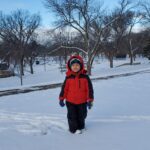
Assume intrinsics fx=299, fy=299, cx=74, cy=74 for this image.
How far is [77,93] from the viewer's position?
5.56 metres

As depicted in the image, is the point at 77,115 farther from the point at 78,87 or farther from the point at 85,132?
the point at 78,87

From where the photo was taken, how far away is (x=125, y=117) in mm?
6449

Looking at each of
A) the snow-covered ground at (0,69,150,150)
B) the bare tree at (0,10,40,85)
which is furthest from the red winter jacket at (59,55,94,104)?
the bare tree at (0,10,40,85)

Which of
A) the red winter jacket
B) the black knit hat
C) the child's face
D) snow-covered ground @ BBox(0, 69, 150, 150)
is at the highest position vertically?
the black knit hat

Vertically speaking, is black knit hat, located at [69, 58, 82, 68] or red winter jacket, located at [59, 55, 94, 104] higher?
black knit hat, located at [69, 58, 82, 68]

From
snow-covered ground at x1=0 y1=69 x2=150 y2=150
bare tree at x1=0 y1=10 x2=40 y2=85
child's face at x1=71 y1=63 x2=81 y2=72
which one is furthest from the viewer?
bare tree at x1=0 y1=10 x2=40 y2=85

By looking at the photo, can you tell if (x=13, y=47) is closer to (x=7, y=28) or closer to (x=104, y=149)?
(x=7, y=28)

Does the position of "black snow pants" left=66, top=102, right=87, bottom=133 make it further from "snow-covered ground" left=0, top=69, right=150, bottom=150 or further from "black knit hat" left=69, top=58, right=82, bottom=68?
"black knit hat" left=69, top=58, right=82, bottom=68

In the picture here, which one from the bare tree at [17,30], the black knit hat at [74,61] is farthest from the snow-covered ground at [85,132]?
the bare tree at [17,30]

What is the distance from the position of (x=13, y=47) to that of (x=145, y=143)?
118ft

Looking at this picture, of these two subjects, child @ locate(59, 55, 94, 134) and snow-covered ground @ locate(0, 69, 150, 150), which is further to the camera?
child @ locate(59, 55, 94, 134)

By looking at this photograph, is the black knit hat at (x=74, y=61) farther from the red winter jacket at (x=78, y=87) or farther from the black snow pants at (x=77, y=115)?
the black snow pants at (x=77, y=115)

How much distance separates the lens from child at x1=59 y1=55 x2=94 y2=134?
5492mm

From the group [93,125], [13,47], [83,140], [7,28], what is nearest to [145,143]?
[83,140]
